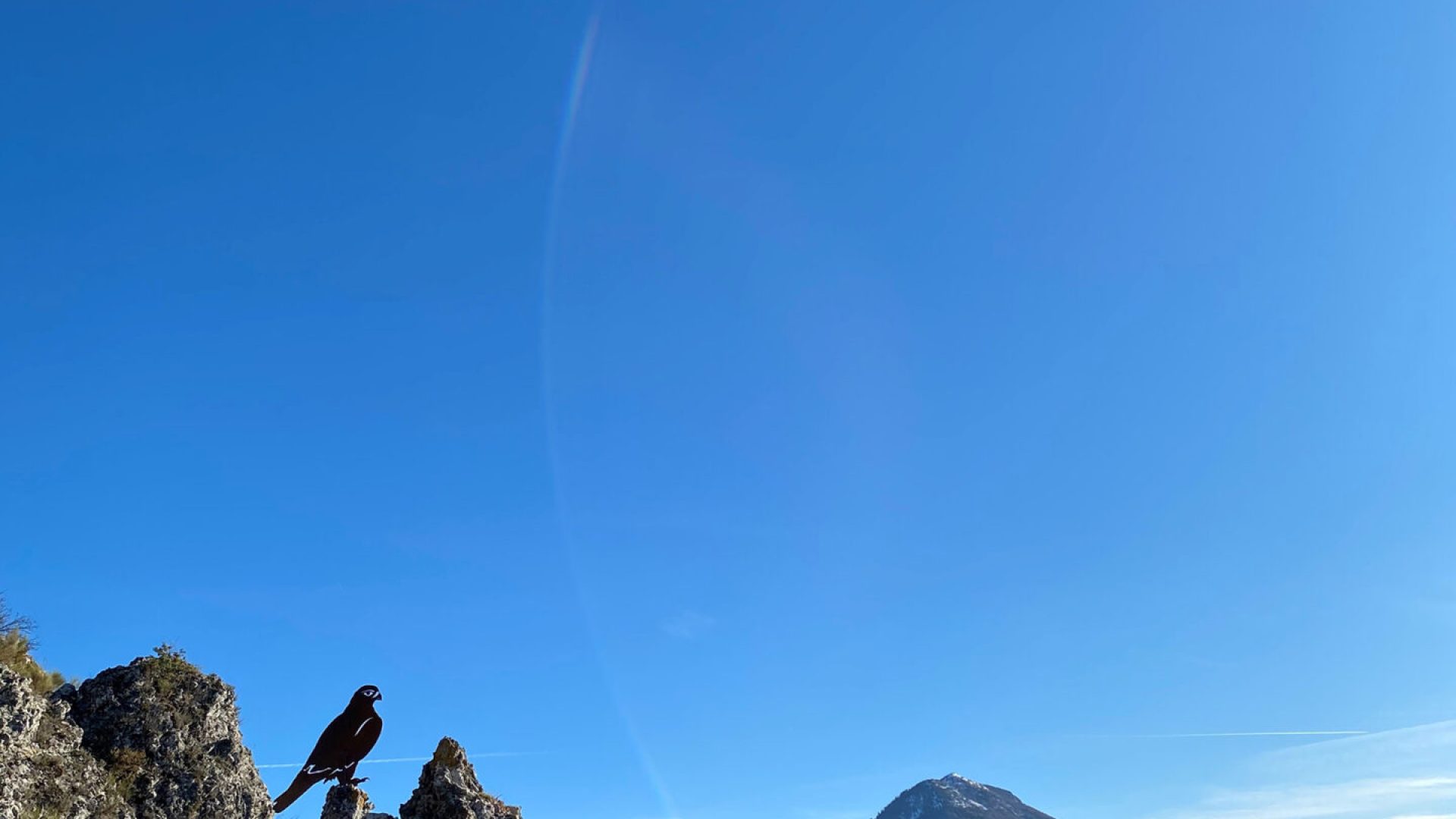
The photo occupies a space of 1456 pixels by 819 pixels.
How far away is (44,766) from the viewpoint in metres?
19.3

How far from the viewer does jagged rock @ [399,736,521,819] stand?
25.1 metres

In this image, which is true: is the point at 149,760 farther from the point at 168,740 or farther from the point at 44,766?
the point at 44,766

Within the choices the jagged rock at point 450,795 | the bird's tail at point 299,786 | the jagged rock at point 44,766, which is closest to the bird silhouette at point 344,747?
the bird's tail at point 299,786

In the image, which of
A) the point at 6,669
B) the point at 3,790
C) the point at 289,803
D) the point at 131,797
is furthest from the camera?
the point at 289,803

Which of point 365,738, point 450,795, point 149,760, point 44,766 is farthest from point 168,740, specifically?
point 450,795

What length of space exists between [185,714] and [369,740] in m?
4.80

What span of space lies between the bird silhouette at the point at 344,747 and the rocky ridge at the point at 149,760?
496 mm

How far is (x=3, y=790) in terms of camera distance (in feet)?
57.9

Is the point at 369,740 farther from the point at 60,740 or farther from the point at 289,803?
the point at 60,740

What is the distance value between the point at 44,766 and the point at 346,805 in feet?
25.7

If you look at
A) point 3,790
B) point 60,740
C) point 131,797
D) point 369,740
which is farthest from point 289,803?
point 3,790

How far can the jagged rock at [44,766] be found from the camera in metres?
18.2

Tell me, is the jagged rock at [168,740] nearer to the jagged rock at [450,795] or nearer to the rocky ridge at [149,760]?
the rocky ridge at [149,760]

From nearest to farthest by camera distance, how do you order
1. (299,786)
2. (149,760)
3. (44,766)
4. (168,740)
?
(44,766) < (149,760) < (168,740) < (299,786)
